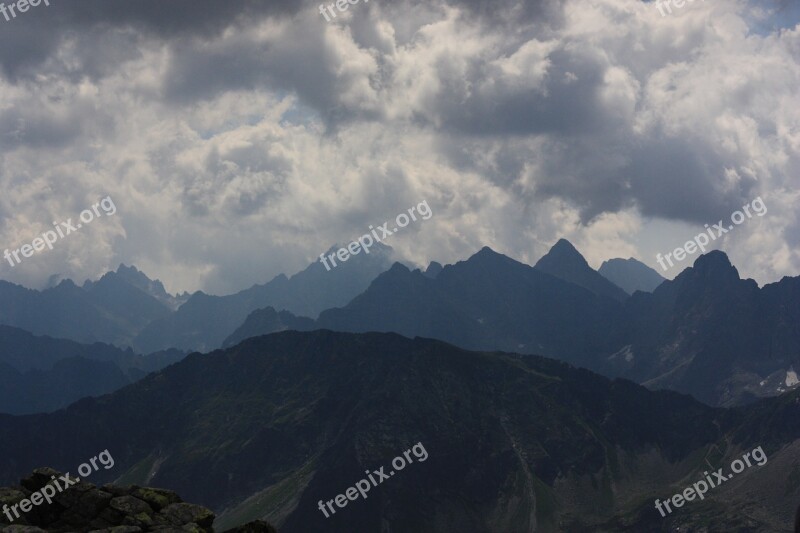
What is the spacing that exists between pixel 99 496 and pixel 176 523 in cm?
810

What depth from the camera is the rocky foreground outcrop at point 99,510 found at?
5878cm

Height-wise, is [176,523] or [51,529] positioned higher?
[51,529]

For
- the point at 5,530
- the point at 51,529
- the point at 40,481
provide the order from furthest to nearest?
1. the point at 40,481
2. the point at 51,529
3. the point at 5,530

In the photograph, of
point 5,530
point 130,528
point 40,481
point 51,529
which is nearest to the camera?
point 5,530

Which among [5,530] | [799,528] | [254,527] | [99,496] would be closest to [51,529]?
[99,496]

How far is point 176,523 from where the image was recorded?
59.6 meters

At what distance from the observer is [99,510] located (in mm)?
61500

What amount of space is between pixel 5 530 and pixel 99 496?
1074 cm

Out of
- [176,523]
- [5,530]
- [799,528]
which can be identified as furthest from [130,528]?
[799,528]

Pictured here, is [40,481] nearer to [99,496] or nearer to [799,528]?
[99,496]

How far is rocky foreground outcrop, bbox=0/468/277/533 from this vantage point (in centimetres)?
5878

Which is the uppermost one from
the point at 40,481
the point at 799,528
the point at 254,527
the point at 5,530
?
the point at 40,481

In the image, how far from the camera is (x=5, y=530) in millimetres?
51312

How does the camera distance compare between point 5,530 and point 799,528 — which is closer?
point 5,530
